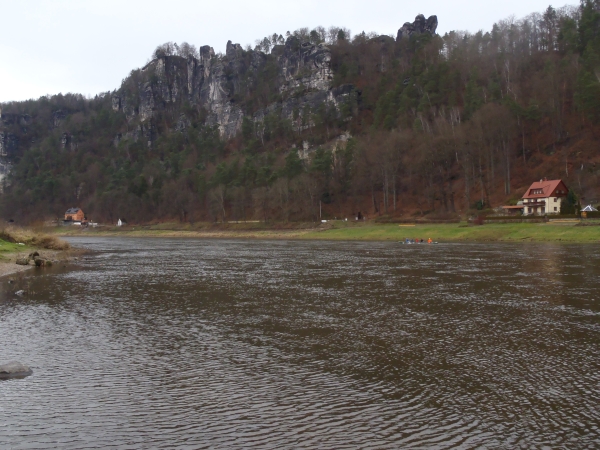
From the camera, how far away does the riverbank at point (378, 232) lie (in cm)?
6281

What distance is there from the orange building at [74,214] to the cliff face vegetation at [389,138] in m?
5.80

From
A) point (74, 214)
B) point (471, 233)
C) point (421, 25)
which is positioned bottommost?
point (471, 233)

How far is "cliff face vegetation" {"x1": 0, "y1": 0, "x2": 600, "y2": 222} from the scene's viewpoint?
96.8m

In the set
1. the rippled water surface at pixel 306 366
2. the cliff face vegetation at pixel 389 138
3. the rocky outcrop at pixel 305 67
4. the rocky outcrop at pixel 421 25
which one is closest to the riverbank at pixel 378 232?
the cliff face vegetation at pixel 389 138

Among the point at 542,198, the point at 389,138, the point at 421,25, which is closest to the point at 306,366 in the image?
the point at 542,198

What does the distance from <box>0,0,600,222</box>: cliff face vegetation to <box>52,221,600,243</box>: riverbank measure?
840 cm

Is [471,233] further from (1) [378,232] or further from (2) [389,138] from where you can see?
(2) [389,138]

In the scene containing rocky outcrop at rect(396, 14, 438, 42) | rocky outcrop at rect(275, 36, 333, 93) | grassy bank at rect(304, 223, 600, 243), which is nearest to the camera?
grassy bank at rect(304, 223, 600, 243)

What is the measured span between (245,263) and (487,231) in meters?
40.1

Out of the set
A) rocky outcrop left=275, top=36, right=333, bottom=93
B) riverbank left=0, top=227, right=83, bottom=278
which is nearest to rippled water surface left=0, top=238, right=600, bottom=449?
riverbank left=0, top=227, right=83, bottom=278

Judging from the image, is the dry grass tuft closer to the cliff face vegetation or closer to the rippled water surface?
the rippled water surface

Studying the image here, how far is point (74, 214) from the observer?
169m

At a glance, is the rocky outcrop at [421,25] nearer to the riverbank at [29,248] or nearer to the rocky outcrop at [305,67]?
the rocky outcrop at [305,67]

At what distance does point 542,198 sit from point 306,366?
7992cm
